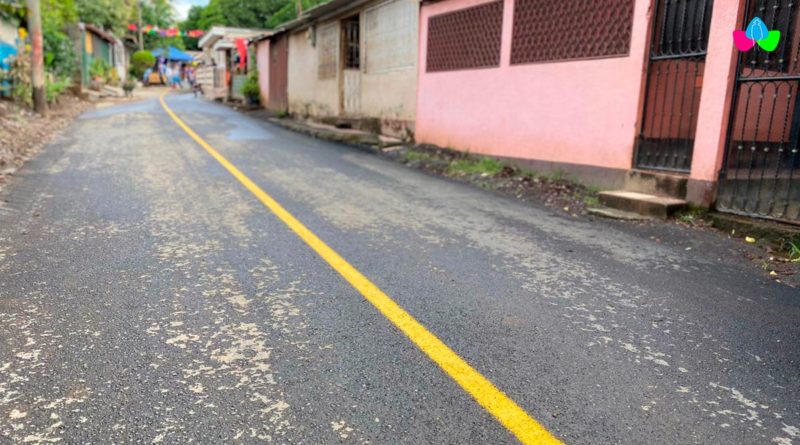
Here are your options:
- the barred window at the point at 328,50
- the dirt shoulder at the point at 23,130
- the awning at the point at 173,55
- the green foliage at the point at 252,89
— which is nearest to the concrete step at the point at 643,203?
the dirt shoulder at the point at 23,130

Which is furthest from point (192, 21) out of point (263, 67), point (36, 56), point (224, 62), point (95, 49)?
point (36, 56)

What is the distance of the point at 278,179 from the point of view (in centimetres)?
835

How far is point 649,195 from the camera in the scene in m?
7.21

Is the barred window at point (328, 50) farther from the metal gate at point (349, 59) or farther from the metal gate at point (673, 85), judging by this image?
the metal gate at point (673, 85)

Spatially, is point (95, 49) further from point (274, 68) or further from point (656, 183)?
point (656, 183)

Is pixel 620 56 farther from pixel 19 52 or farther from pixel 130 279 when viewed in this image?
pixel 19 52

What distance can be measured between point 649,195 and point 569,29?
2.86 metres

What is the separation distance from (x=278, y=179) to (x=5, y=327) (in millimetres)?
5263

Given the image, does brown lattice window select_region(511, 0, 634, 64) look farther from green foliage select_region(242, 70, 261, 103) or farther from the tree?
the tree

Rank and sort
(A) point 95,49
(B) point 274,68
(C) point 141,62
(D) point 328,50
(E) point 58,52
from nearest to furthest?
(D) point 328,50 → (B) point 274,68 → (E) point 58,52 → (A) point 95,49 → (C) point 141,62

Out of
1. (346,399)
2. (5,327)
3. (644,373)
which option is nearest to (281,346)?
(346,399)

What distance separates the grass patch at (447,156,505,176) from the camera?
32.2ft

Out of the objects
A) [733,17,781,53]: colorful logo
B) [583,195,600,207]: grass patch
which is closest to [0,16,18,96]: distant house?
[583,195,600,207]: grass patch

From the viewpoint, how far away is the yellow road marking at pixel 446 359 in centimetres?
242
